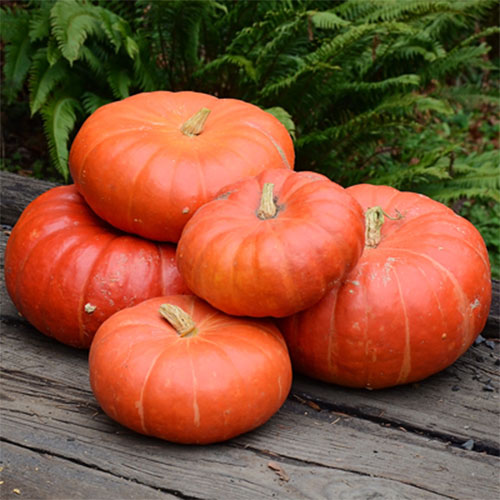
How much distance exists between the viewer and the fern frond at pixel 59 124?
12.1 feet

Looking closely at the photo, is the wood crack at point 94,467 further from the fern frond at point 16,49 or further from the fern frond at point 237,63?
the fern frond at point 16,49

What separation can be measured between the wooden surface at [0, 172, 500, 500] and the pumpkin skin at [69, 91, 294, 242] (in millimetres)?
599

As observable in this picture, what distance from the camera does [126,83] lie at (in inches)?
156

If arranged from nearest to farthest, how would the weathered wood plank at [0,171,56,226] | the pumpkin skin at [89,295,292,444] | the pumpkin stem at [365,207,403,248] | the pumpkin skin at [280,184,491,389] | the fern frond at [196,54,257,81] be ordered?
the pumpkin skin at [89,295,292,444], the pumpkin skin at [280,184,491,389], the pumpkin stem at [365,207,403,248], the weathered wood plank at [0,171,56,226], the fern frond at [196,54,257,81]

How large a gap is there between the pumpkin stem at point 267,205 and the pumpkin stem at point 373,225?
37cm

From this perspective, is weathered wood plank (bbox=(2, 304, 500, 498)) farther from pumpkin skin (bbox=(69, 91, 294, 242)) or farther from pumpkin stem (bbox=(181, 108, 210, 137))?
pumpkin stem (bbox=(181, 108, 210, 137))

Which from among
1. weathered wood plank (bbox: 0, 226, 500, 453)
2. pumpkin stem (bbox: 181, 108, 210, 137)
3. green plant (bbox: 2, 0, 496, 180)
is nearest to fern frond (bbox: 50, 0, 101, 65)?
green plant (bbox: 2, 0, 496, 180)

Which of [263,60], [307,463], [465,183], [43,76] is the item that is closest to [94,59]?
[43,76]

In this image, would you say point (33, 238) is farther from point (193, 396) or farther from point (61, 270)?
point (193, 396)

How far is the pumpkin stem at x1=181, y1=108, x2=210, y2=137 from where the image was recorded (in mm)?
2371

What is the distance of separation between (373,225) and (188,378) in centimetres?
83

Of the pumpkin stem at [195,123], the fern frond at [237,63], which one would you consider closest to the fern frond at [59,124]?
the fern frond at [237,63]

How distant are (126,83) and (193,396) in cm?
263

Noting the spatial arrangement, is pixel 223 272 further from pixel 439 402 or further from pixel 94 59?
pixel 94 59
